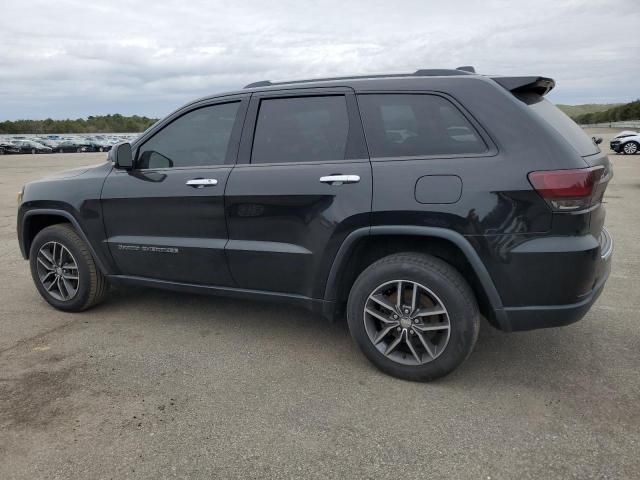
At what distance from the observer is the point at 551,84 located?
11.2 feet

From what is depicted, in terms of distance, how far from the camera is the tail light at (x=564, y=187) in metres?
2.81

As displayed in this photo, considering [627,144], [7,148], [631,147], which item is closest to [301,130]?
[627,144]

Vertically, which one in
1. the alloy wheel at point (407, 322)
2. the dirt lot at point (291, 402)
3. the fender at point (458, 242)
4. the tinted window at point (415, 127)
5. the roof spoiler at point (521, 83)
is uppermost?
the roof spoiler at point (521, 83)

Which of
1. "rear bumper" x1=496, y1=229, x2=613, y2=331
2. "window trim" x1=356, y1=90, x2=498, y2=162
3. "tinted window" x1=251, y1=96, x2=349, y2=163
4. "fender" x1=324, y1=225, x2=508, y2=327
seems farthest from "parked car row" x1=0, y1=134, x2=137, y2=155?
"rear bumper" x1=496, y1=229, x2=613, y2=331

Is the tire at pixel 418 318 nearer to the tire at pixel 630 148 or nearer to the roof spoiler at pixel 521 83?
the roof spoiler at pixel 521 83

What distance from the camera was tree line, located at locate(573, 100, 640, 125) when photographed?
75.3m

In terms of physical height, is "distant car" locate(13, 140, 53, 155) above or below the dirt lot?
above

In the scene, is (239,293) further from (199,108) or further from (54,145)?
(54,145)

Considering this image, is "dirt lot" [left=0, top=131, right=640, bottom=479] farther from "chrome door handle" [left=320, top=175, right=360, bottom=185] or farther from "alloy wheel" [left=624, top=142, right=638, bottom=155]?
"alloy wheel" [left=624, top=142, right=638, bottom=155]

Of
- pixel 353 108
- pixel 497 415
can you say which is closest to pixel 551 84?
pixel 353 108

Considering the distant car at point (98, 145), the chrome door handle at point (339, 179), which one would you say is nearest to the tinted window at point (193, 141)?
the chrome door handle at point (339, 179)

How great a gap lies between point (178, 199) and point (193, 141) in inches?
17.9

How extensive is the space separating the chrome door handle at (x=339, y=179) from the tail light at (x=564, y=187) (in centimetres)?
98

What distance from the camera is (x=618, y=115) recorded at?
82.3 m
